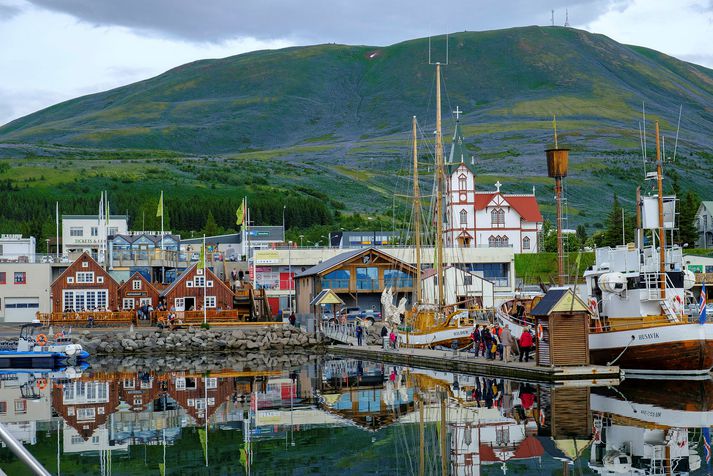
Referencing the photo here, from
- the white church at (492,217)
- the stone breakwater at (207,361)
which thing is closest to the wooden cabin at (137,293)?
the stone breakwater at (207,361)

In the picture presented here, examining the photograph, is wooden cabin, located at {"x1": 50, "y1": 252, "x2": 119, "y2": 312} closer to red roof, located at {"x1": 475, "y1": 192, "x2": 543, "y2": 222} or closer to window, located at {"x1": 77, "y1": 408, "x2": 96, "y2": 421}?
window, located at {"x1": 77, "y1": 408, "x2": 96, "y2": 421}

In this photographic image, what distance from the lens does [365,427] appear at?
3086cm

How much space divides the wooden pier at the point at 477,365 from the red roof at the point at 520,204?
227 ft

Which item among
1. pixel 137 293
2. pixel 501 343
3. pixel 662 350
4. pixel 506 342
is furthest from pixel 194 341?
pixel 662 350

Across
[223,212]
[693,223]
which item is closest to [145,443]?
[693,223]

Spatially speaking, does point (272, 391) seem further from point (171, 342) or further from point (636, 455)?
point (171, 342)

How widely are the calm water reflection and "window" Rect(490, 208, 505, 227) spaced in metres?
84.6

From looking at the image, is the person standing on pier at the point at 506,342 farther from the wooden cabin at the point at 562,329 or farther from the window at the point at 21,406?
the window at the point at 21,406

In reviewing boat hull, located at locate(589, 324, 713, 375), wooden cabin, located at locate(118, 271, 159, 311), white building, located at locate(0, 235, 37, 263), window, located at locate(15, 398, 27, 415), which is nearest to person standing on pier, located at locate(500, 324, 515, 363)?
boat hull, located at locate(589, 324, 713, 375)

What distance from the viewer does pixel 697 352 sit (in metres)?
41.4

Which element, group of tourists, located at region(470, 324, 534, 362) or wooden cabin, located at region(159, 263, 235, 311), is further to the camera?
wooden cabin, located at region(159, 263, 235, 311)

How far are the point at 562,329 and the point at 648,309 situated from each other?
6.90 meters

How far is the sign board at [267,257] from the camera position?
9975 cm

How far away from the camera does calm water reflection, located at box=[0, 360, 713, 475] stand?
81.0ft
